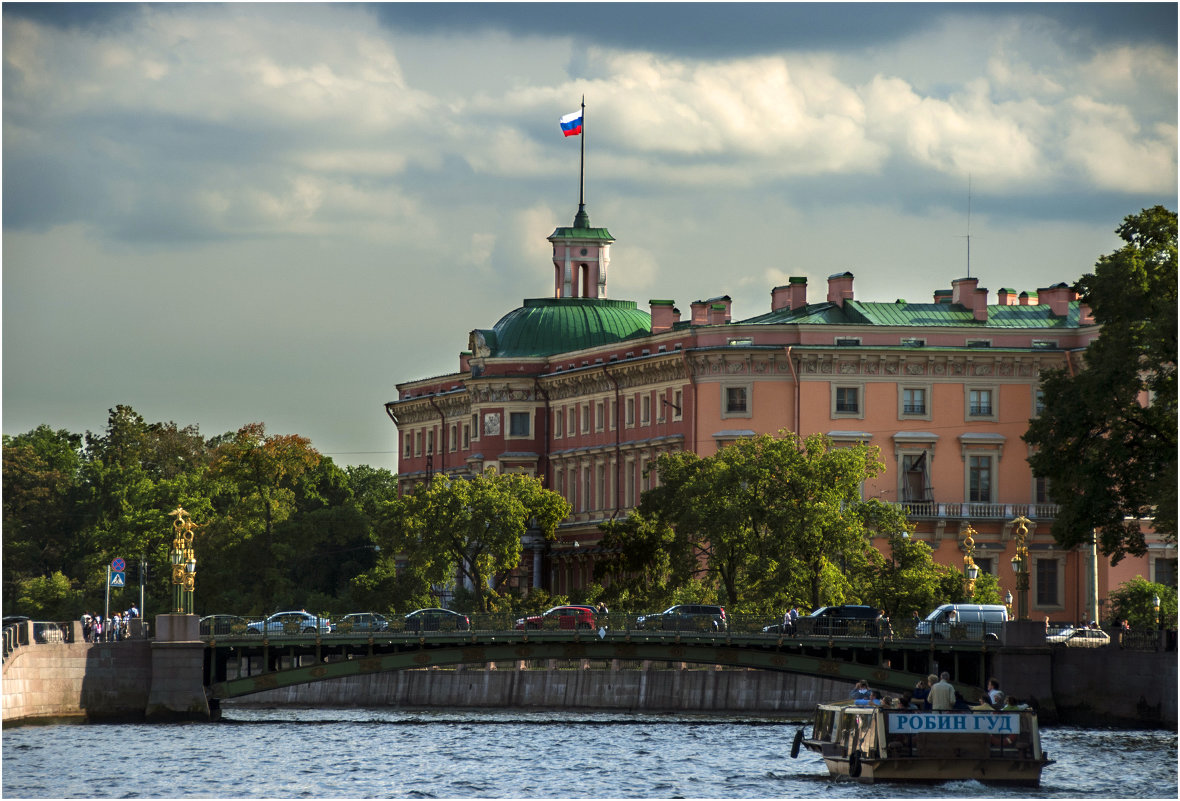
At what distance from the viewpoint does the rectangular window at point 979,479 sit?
374ft

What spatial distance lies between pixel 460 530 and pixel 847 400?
1538 cm

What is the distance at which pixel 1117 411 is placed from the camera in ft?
251

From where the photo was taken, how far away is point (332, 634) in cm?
8762

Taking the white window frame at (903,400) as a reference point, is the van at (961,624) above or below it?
below

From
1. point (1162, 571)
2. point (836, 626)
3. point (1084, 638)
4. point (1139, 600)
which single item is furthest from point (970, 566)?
point (836, 626)

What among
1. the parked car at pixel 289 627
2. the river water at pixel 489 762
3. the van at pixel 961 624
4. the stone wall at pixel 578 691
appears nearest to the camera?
the river water at pixel 489 762

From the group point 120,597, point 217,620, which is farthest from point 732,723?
point 120,597

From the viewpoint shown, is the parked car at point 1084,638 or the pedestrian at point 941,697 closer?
the pedestrian at point 941,697

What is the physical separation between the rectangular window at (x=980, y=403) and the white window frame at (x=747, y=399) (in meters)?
8.34

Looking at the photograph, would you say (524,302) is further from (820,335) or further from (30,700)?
(30,700)

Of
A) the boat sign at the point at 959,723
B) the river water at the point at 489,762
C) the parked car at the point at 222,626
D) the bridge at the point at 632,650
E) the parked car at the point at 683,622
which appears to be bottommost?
the river water at the point at 489,762

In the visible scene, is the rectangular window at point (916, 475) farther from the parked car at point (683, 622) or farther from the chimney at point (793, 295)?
the parked car at point (683, 622)

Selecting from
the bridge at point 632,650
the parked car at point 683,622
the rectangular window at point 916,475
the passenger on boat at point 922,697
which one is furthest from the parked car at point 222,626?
the rectangular window at point 916,475

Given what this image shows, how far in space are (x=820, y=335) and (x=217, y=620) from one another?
109 feet
